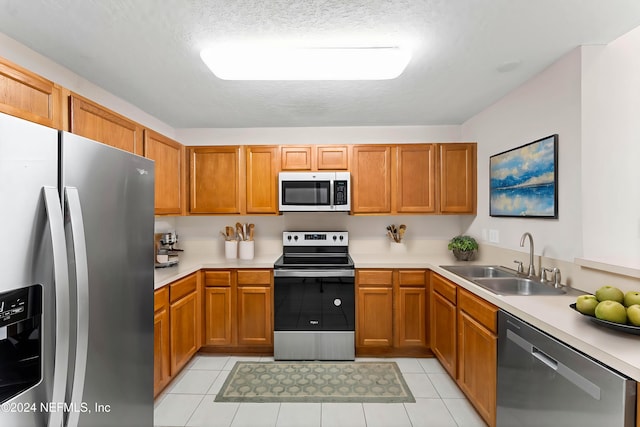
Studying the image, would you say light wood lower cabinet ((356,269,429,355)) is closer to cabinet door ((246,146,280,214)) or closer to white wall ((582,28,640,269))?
cabinet door ((246,146,280,214))

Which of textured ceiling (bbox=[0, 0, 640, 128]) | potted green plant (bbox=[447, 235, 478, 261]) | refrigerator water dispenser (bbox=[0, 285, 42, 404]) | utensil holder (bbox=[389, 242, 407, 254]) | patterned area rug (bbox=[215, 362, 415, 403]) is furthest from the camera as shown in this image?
utensil holder (bbox=[389, 242, 407, 254])

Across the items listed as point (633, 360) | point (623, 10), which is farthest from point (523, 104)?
point (633, 360)

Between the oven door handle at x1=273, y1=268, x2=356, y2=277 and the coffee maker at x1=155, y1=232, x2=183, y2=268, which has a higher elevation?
the coffee maker at x1=155, y1=232, x2=183, y2=268

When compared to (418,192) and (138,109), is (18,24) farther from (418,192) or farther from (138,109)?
(418,192)

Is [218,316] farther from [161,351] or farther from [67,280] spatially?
[67,280]

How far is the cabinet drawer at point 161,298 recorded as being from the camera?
209 centimetres

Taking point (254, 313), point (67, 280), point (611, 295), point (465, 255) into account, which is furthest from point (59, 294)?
point (465, 255)

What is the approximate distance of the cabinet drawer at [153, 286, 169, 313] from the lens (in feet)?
6.85

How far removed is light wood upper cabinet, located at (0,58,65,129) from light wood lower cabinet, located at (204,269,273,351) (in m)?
1.74

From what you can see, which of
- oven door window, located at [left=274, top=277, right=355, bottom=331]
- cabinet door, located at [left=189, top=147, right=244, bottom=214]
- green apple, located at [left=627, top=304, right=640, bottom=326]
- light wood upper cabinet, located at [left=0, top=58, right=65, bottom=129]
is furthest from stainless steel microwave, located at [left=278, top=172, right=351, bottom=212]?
green apple, located at [left=627, top=304, right=640, bottom=326]

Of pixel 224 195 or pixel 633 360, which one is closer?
pixel 633 360

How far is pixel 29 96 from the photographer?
1.41m

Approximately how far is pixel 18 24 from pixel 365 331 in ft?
10.2

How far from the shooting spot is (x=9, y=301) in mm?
766
